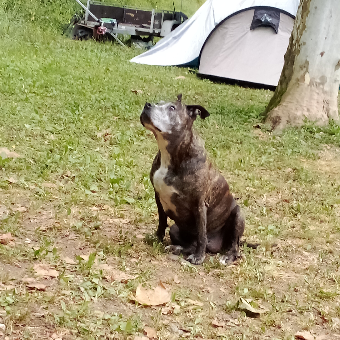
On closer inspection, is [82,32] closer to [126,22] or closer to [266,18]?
[126,22]

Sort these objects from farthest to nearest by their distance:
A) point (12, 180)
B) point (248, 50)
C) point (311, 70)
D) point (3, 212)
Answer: point (248, 50)
point (311, 70)
point (12, 180)
point (3, 212)

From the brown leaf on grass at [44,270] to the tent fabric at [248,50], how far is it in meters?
9.76

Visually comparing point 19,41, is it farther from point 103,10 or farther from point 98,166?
point 98,166

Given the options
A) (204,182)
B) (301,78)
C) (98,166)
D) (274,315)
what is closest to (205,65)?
(301,78)

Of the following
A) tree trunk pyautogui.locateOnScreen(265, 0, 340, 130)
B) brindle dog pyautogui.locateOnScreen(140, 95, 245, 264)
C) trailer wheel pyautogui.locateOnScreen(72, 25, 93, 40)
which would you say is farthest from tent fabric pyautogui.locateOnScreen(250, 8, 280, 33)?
brindle dog pyautogui.locateOnScreen(140, 95, 245, 264)

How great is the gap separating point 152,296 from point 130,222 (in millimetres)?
1570

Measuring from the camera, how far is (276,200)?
588cm

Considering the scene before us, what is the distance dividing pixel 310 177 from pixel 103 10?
41.7 feet

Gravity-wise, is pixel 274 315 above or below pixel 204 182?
below

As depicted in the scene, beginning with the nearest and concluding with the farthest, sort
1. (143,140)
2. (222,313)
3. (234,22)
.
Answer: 1. (222,313)
2. (143,140)
3. (234,22)

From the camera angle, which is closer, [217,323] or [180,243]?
[217,323]

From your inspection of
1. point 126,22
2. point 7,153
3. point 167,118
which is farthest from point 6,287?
point 126,22


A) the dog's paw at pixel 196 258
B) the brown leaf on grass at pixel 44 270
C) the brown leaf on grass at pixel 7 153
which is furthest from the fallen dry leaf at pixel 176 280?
the brown leaf on grass at pixel 7 153

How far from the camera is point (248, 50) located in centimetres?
1231
